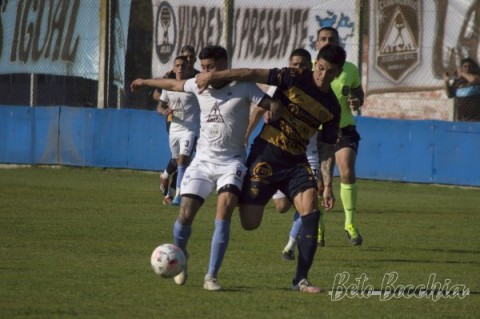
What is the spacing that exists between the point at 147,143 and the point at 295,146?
46.4ft

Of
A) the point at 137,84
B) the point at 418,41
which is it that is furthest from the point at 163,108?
the point at 137,84

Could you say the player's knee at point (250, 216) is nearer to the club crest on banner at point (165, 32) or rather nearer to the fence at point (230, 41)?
the fence at point (230, 41)

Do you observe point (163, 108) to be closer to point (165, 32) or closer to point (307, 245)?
point (165, 32)

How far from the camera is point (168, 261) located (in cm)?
967

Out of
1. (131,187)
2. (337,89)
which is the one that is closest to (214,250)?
(337,89)

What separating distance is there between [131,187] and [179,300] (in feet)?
38.5

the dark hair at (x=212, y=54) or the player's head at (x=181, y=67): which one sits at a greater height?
the player's head at (x=181, y=67)

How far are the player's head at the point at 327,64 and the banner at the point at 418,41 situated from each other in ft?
43.0

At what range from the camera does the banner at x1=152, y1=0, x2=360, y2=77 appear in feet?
76.2

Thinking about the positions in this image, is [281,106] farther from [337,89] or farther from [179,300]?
[337,89]

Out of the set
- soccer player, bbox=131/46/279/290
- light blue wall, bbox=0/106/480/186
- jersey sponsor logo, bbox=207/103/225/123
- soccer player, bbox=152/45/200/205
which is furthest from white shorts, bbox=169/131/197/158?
jersey sponsor logo, bbox=207/103/225/123

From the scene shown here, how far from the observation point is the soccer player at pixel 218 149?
9898mm

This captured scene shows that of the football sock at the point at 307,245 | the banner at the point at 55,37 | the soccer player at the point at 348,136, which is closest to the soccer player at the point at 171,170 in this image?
the soccer player at the point at 348,136

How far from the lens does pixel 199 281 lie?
1027 cm
